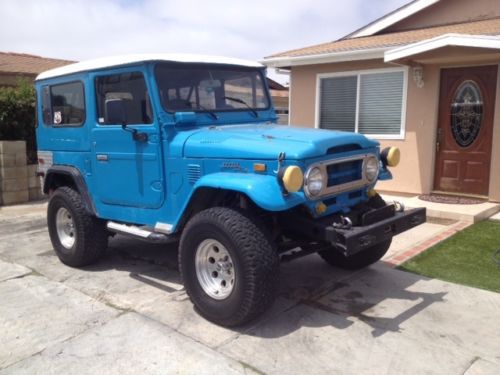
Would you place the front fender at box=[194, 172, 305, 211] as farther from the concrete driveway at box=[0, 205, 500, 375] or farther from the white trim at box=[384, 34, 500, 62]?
the white trim at box=[384, 34, 500, 62]

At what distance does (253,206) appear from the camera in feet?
12.8

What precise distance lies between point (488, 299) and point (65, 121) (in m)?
4.72

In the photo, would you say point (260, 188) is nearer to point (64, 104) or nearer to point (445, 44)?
point (64, 104)

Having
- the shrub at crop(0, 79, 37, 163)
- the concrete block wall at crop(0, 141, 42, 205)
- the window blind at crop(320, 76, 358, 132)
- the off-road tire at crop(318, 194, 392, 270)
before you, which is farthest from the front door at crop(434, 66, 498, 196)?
the shrub at crop(0, 79, 37, 163)

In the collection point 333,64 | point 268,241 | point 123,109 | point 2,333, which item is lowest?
point 2,333

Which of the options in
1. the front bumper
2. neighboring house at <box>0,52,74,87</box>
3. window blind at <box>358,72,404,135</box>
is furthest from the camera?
neighboring house at <box>0,52,74,87</box>

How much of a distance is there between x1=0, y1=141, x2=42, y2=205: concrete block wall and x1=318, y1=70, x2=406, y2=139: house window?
6017 millimetres

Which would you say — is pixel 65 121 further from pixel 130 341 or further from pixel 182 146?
pixel 130 341

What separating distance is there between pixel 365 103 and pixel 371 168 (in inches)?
208

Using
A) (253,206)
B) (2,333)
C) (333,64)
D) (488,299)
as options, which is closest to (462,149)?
(333,64)

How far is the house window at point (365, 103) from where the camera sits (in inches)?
351

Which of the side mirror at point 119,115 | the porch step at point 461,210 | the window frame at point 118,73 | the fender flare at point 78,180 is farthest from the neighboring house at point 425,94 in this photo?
the fender flare at point 78,180

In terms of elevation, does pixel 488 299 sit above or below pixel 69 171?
below

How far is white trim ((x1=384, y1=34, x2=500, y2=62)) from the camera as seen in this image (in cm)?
682
